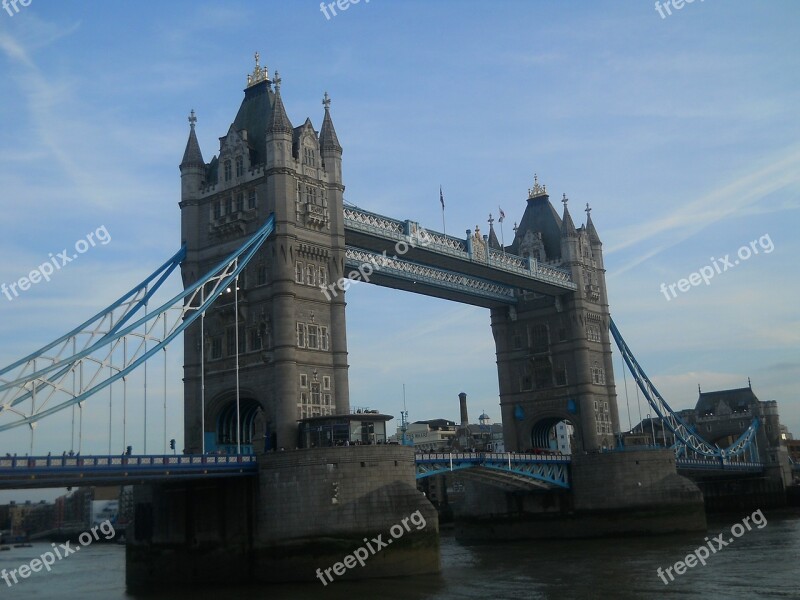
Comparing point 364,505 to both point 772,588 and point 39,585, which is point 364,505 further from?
point 39,585

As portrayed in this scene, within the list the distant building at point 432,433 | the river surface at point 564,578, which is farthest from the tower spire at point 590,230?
the distant building at point 432,433

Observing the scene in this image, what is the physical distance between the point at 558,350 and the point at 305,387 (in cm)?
3501

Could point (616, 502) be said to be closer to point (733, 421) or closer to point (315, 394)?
point (315, 394)

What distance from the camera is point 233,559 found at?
49.2m

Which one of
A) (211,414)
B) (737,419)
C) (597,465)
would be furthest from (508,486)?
(737,419)

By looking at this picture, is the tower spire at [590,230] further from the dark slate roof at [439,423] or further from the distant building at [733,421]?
the dark slate roof at [439,423]

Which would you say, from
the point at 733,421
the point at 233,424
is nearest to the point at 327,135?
the point at 233,424

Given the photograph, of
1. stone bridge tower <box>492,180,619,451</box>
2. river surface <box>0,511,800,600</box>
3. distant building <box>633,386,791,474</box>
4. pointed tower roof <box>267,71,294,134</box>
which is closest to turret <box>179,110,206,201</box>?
pointed tower roof <box>267,71,294,134</box>

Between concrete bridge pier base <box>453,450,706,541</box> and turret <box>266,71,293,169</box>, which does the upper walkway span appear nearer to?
turret <box>266,71,293,169</box>

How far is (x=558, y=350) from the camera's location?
8344 cm
